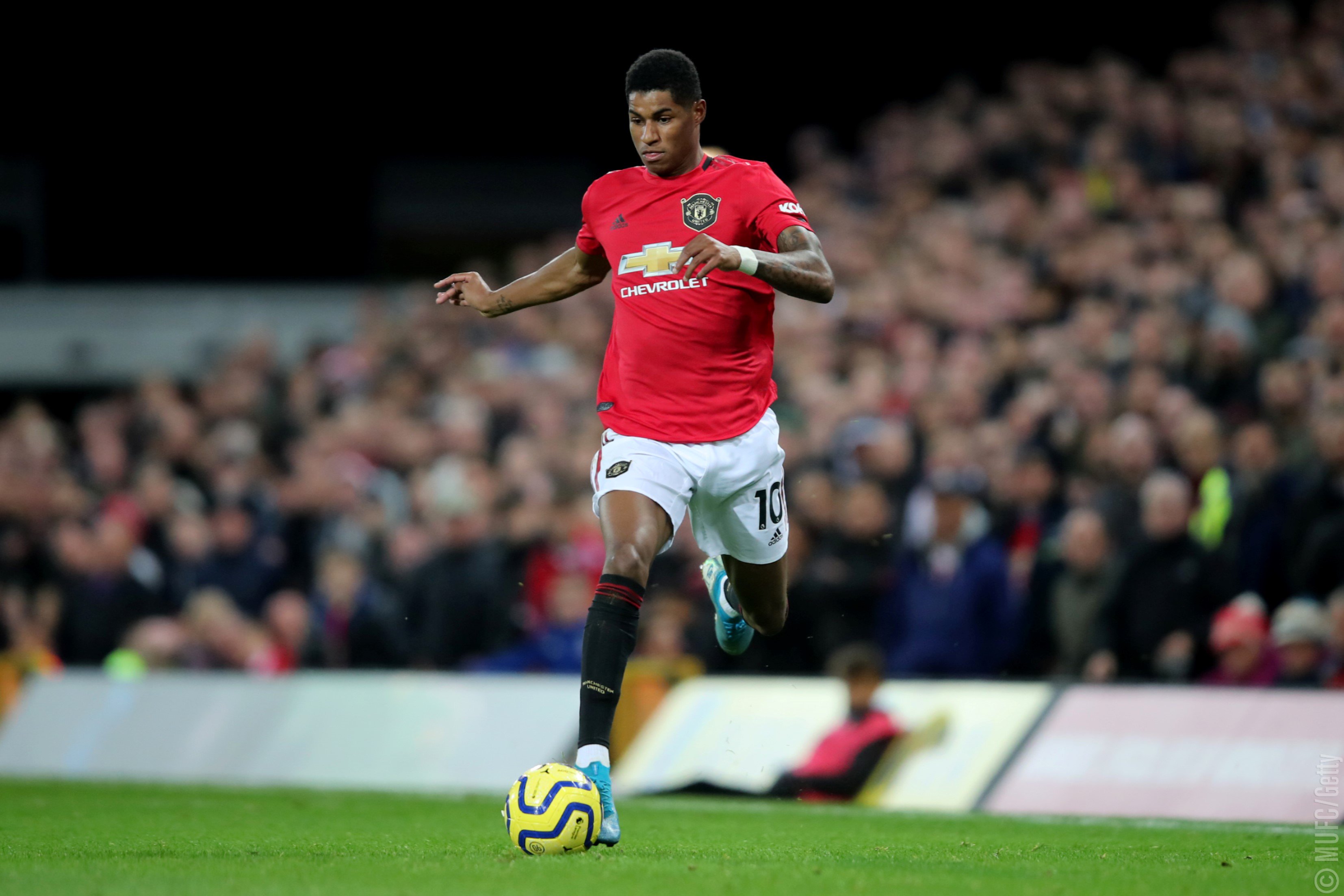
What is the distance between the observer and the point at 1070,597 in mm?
11508

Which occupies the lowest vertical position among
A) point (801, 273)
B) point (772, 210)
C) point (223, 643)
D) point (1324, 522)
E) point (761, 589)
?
point (223, 643)

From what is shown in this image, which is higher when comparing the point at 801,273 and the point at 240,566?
the point at 801,273

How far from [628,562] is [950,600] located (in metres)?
5.26

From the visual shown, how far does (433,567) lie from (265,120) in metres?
11.5

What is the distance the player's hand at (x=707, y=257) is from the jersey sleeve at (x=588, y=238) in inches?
51.6

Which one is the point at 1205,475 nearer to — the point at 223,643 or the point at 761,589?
the point at 761,589

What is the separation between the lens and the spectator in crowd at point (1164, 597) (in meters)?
11.0

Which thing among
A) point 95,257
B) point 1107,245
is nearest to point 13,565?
point 95,257

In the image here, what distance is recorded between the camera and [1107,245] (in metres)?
14.2

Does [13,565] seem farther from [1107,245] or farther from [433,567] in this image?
[1107,245]

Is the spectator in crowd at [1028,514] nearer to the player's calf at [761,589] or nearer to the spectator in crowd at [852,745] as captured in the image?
the spectator in crowd at [852,745]

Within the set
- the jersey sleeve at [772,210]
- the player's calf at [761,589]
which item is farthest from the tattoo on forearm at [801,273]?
the player's calf at [761,589]

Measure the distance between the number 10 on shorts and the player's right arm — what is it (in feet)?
3.69

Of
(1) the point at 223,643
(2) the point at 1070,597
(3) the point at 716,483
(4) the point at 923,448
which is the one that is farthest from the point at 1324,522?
(1) the point at 223,643
